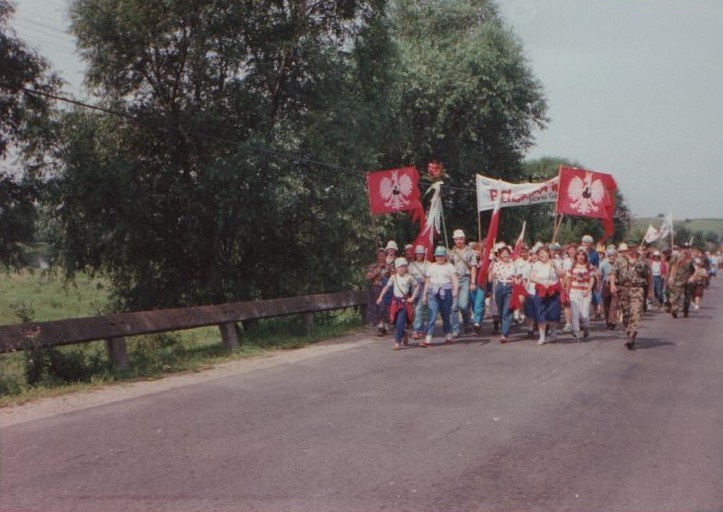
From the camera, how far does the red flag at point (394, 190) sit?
54.3 ft

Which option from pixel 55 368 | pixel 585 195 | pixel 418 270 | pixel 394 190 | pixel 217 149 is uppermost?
pixel 217 149

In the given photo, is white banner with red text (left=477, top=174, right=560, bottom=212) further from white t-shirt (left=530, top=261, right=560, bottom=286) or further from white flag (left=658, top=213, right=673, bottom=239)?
white flag (left=658, top=213, right=673, bottom=239)

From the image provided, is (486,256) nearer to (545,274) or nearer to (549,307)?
(545,274)

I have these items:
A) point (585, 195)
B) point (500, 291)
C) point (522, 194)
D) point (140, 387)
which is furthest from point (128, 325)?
point (522, 194)

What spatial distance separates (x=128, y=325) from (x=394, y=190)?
25.9 feet

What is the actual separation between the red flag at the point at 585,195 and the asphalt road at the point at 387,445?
23.1 ft

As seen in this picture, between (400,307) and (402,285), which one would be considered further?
(402,285)

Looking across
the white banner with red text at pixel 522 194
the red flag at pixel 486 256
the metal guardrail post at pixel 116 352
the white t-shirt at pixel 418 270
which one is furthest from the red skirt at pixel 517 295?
the metal guardrail post at pixel 116 352

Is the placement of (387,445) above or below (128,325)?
below

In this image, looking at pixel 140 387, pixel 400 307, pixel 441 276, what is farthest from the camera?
pixel 441 276

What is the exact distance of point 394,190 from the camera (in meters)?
16.7

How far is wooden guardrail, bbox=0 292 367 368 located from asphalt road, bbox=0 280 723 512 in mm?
1768

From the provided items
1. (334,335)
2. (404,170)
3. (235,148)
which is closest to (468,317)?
(334,335)

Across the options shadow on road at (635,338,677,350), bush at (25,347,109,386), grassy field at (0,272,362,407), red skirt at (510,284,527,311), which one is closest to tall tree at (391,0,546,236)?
grassy field at (0,272,362,407)
